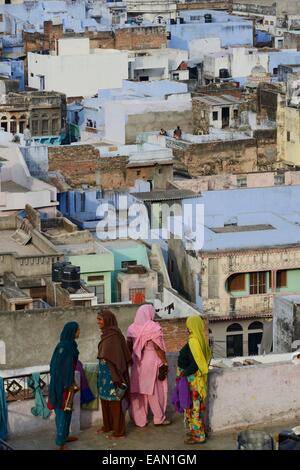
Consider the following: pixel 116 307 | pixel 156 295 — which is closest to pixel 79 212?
pixel 156 295

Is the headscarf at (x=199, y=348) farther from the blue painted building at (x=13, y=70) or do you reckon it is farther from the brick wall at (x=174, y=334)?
the blue painted building at (x=13, y=70)

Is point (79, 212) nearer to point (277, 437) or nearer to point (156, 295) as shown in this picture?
point (156, 295)

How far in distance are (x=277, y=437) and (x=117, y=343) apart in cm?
172

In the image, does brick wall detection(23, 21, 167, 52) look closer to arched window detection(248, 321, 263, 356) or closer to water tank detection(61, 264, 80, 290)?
arched window detection(248, 321, 263, 356)

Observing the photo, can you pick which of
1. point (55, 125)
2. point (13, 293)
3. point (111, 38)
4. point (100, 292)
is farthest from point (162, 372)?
point (111, 38)

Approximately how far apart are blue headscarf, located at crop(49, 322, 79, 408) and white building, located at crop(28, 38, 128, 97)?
137 ft

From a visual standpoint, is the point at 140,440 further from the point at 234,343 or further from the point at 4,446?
the point at 234,343

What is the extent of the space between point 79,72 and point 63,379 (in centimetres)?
4210

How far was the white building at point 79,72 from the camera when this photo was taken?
182 ft

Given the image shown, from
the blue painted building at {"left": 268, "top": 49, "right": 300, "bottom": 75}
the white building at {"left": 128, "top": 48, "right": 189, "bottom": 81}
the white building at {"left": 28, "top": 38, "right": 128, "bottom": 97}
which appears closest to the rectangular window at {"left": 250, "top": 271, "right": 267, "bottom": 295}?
the white building at {"left": 28, "top": 38, "right": 128, "bottom": 97}

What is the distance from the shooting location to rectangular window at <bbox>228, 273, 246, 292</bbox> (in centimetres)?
3000

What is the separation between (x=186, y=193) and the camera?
34.1 metres

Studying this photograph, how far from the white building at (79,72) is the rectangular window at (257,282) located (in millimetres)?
26309

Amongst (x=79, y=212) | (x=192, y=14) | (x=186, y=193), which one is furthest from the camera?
(x=192, y=14)
